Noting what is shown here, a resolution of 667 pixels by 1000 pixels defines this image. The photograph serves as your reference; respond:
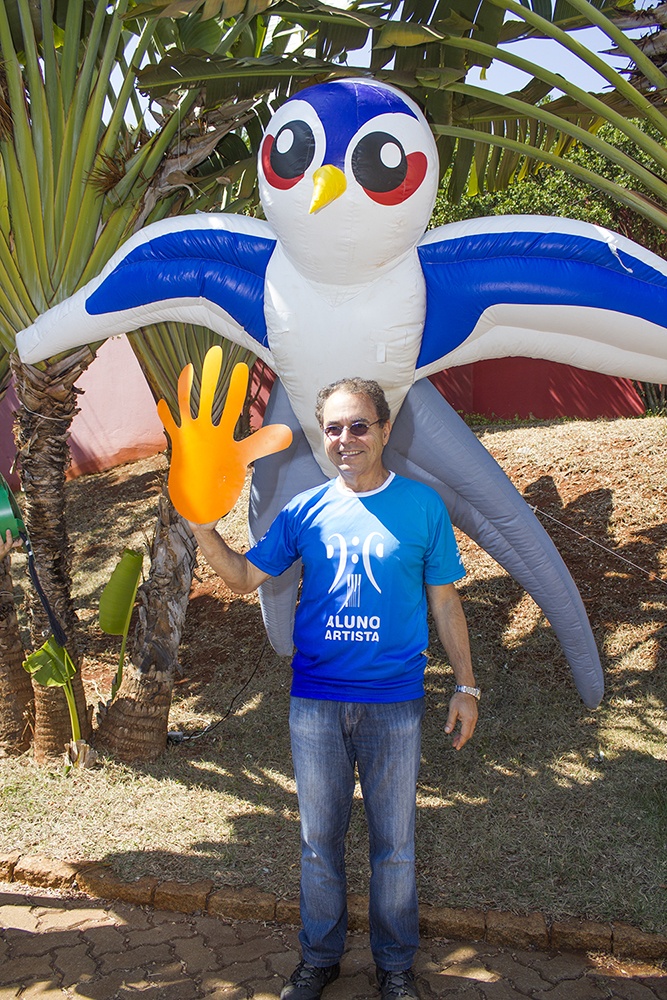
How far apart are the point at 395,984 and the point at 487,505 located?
1.63 metres

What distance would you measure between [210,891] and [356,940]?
2.01 ft

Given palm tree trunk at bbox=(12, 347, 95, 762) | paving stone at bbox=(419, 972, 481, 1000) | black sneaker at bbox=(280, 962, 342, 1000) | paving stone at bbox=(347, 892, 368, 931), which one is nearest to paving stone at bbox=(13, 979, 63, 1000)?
black sneaker at bbox=(280, 962, 342, 1000)

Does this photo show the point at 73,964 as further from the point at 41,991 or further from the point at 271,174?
the point at 271,174

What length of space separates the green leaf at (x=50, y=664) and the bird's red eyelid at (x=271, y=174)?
7.47 ft

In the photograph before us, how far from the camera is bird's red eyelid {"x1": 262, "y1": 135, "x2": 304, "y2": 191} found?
282cm

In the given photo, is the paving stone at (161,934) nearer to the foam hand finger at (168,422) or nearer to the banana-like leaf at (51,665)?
the banana-like leaf at (51,665)

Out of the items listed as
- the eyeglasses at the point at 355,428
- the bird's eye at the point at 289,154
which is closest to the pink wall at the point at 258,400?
the bird's eye at the point at 289,154

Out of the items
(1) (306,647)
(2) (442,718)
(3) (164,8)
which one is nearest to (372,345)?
(1) (306,647)

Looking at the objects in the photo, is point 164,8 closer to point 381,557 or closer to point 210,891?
point 381,557

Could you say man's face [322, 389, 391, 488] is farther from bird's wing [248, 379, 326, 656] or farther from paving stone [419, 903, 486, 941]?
paving stone [419, 903, 486, 941]

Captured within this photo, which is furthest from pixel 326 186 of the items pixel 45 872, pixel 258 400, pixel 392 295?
pixel 258 400

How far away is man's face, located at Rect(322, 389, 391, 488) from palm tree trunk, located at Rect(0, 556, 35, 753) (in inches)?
95.0

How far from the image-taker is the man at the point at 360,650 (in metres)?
2.48

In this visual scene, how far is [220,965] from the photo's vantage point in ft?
9.95
